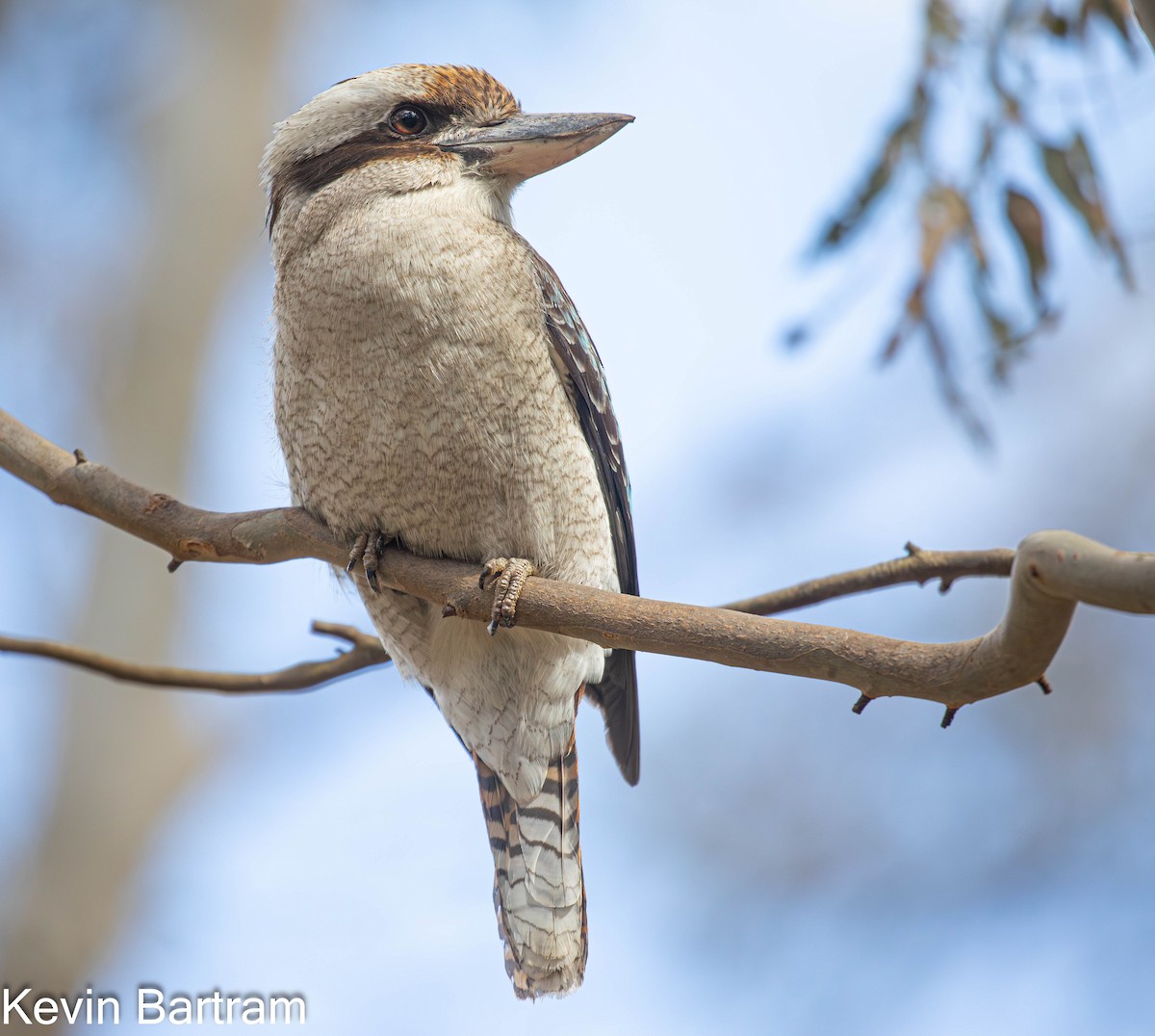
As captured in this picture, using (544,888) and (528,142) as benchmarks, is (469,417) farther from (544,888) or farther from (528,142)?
(544,888)

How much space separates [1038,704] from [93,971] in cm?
440

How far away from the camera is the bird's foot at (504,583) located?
1903 mm

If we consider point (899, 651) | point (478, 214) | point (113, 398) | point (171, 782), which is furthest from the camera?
point (113, 398)

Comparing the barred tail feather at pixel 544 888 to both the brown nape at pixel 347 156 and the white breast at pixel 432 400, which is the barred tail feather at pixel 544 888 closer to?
the white breast at pixel 432 400

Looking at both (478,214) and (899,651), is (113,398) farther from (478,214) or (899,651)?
(899,651)

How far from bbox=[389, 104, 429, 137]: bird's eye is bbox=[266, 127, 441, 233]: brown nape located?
2 cm

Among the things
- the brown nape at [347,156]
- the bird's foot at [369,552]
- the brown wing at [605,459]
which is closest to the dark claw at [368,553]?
the bird's foot at [369,552]

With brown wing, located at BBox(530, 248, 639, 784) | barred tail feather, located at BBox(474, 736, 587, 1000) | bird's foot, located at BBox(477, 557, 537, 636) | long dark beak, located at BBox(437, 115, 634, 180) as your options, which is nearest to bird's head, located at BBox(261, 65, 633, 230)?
long dark beak, located at BBox(437, 115, 634, 180)

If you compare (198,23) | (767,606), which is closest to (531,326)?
(767,606)

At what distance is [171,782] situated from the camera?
562 centimetres

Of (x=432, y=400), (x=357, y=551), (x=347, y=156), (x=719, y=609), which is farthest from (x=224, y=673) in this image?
(x=719, y=609)

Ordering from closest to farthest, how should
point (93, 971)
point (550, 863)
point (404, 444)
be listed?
point (404, 444) < point (550, 863) < point (93, 971)

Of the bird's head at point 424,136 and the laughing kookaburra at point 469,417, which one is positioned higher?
the bird's head at point 424,136

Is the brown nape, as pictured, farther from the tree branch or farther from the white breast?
the tree branch
